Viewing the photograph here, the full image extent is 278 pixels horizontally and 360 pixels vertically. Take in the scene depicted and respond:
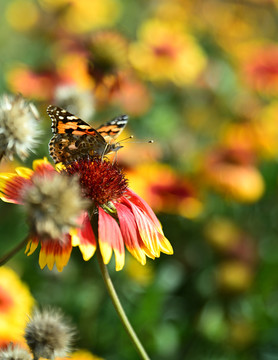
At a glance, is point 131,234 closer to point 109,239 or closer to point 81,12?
point 109,239

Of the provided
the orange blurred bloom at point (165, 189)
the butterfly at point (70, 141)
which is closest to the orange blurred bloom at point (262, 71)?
the orange blurred bloom at point (165, 189)

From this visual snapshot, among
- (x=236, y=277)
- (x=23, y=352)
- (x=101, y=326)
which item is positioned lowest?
(x=23, y=352)

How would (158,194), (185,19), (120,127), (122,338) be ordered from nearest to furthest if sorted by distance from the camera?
1. (120,127)
2. (122,338)
3. (158,194)
4. (185,19)

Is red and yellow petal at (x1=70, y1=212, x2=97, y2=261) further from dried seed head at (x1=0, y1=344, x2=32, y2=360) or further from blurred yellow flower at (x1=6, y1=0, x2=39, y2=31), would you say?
blurred yellow flower at (x1=6, y1=0, x2=39, y2=31)

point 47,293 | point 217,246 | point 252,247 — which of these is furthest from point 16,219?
point 252,247

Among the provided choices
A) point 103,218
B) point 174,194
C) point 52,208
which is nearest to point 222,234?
point 174,194

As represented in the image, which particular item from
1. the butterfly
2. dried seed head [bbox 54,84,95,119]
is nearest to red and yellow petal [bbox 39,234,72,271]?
the butterfly

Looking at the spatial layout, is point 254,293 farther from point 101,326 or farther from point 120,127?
point 120,127
